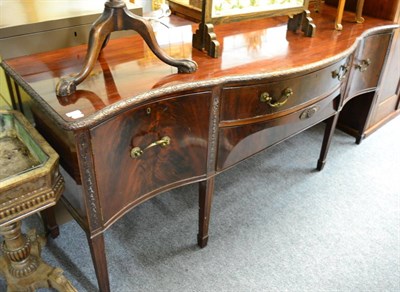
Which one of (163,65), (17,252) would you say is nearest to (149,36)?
(163,65)

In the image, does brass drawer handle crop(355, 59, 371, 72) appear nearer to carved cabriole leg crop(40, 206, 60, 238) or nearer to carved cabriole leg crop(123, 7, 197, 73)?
carved cabriole leg crop(123, 7, 197, 73)

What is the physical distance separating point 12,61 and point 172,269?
88cm

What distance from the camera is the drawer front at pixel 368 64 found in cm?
167

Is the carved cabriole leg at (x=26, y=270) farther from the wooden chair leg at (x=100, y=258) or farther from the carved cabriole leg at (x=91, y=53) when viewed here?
the carved cabriole leg at (x=91, y=53)

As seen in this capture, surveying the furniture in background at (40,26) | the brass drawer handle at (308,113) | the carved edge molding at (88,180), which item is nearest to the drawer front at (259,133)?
the brass drawer handle at (308,113)

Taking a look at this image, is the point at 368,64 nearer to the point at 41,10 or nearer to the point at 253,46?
the point at 253,46

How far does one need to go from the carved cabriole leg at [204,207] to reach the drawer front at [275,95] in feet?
0.89

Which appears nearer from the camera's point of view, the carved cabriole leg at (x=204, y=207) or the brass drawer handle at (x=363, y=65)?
the carved cabriole leg at (x=204, y=207)

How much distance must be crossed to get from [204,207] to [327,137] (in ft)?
2.60

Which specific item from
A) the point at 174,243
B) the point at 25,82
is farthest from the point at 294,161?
the point at 25,82

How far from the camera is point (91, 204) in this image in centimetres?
100

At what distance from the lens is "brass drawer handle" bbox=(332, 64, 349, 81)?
1.43m

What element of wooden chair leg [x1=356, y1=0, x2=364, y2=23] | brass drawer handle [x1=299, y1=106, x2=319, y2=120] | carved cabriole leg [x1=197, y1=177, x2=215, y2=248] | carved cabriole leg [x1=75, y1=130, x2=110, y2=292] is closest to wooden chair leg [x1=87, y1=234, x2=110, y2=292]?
carved cabriole leg [x1=75, y1=130, x2=110, y2=292]

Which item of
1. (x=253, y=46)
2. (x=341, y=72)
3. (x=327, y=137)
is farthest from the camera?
Result: (x=327, y=137)
